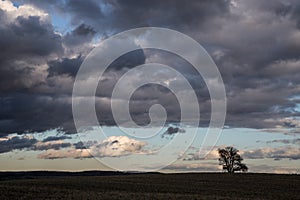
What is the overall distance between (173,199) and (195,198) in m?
3.43

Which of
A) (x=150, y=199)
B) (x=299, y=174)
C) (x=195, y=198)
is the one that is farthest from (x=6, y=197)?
(x=299, y=174)

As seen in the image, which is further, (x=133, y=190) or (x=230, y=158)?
(x=230, y=158)

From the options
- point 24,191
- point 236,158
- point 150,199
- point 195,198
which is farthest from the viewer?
point 236,158

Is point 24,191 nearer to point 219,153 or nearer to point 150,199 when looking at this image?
point 150,199

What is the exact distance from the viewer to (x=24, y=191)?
51.6 meters

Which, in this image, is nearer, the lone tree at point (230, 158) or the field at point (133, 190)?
the field at point (133, 190)

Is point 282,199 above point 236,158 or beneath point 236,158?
beneath

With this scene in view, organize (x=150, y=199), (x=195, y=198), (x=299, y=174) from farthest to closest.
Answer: (x=299, y=174)
(x=195, y=198)
(x=150, y=199)

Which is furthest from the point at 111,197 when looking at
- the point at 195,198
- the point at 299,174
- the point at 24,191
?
the point at 299,174

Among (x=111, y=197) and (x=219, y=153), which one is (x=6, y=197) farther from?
(x=219, y=153)

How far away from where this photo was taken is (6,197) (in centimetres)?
4462

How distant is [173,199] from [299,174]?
68608 mm

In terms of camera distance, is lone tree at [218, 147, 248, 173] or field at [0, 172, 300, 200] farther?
lone tree at [218, 147, 248, 173]

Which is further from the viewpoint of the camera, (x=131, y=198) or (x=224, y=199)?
(x=224, y=199)
